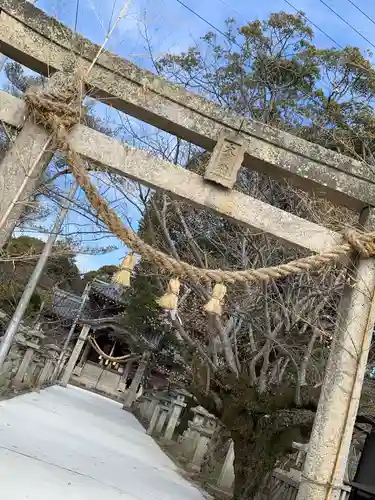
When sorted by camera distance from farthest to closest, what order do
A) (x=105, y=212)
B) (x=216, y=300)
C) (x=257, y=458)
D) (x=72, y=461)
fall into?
1. (x=257, y=458)
2. (x=72, y=461)
3. (x=216, y=300)
4. (x=105, y=212)

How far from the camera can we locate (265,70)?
34.0 feet

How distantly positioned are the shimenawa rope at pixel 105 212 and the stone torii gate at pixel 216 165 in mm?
115

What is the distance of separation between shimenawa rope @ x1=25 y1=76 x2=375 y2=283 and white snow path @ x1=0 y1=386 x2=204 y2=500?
2645mm

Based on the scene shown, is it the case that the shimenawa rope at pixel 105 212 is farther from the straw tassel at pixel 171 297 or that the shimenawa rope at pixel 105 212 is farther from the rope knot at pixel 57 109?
the straw tassel at pixel 171 297

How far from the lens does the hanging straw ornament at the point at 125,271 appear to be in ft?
13.1

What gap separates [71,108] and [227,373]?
20.3 feet

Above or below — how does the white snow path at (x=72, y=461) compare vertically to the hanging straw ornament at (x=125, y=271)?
below

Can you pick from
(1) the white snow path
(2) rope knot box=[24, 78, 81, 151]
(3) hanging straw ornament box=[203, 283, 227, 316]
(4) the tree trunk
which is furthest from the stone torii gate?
(4) the tree trunk

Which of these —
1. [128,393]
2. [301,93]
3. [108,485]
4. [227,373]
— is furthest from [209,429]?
[128,393]

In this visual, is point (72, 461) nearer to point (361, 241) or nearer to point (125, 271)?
point (125, 271)

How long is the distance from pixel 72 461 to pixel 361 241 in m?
5.57

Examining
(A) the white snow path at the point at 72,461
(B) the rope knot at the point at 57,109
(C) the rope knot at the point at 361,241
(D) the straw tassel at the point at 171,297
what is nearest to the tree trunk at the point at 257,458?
(A) the white snow path at the point at 72,461

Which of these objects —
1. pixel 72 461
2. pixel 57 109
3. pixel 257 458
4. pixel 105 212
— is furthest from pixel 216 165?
pixel 72 461

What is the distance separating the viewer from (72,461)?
754cm
